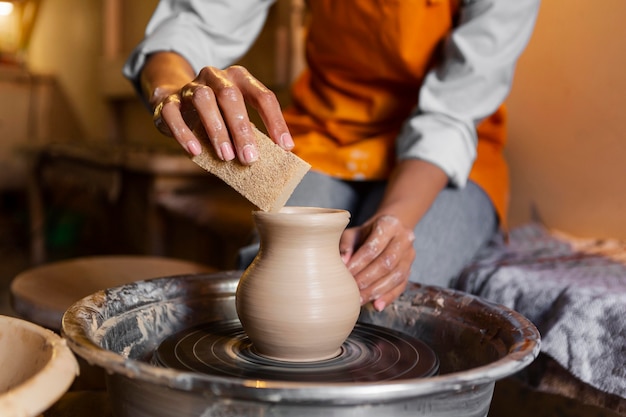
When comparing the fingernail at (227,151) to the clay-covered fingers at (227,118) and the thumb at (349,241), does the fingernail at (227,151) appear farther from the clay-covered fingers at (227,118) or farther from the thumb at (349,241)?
the thumb at (349,241)

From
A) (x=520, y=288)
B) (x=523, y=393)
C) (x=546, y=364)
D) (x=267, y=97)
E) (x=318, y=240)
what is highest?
(x=267, y=97)

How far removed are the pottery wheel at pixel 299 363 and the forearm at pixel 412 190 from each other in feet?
0.79

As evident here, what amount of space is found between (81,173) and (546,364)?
2.46 m

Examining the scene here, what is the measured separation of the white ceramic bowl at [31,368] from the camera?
523 millimetres

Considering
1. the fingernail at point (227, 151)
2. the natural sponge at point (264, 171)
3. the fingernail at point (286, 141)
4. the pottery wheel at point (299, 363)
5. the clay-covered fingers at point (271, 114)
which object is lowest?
the pottery wheel at point (299, 363)

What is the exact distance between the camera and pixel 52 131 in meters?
4.73

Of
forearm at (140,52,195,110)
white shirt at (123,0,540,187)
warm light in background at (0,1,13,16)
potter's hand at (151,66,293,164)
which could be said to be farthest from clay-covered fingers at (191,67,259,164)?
warm light in background at (0,1,13,16)

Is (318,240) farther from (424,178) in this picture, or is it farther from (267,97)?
(424,178)

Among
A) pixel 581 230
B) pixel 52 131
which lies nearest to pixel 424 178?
pixel 581 230

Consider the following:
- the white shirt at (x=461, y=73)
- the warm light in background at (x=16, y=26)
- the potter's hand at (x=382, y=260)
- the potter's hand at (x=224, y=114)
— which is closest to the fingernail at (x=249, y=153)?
the potter's hand at (x=224, y=114)

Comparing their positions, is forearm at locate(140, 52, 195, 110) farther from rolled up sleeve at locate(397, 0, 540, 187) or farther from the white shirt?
rolled up sleeve at locate(397, 0, 540, 187)

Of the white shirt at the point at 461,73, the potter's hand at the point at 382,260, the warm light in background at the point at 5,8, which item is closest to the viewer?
the potter's hand at the point at 382,260

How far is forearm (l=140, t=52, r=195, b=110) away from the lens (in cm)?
102

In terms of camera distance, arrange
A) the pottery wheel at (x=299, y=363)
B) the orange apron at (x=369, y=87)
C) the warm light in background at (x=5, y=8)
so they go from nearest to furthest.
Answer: the pottery wheel at (x=299, y=363) → the orange apron at (x=369, y=87) → the warm light in background at (x=5, y=8)
